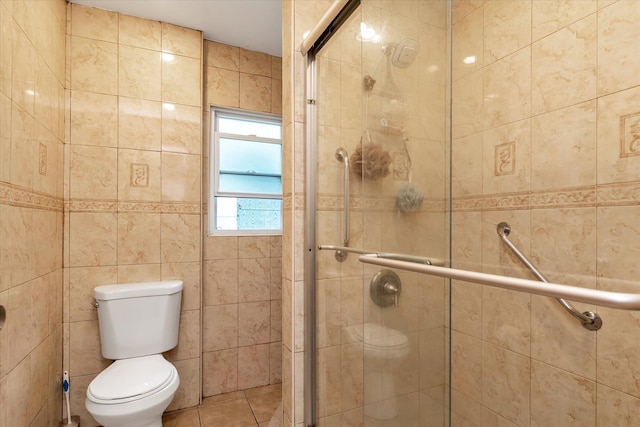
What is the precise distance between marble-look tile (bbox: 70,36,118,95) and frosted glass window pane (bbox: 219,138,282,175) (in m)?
0.77

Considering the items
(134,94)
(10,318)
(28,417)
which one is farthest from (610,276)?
(134,94)

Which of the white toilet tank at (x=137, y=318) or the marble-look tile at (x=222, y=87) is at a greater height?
the marble-look tile at (x=222, y=87)

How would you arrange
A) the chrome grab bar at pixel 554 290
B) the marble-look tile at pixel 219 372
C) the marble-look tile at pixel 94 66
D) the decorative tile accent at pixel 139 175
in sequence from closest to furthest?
the chrome grab bar at pixel 554 290 → the marble-look tile at pixel 94 66 → the decorative tile accent at pixel 139 175 → the marble-look tile at pixel 219 372

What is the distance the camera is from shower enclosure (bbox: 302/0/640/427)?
868 mm

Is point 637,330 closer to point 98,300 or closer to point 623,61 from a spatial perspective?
point 623,61

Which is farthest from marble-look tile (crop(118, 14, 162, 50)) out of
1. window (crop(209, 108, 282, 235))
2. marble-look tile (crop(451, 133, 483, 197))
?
marble-look tile (crop(451, 133, 483, 197))

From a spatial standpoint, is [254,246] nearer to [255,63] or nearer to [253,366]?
[253,366]

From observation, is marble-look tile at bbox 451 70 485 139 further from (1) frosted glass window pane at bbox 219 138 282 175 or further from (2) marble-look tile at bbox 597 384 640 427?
(1) frosted glass window pane at bbox 219 138 282 175

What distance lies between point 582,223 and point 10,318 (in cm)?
211

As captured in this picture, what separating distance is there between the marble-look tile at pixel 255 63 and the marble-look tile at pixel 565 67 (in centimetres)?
181

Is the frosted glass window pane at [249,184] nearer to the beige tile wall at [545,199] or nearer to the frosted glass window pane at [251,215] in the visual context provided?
the frosted glass window pane at [251,215]

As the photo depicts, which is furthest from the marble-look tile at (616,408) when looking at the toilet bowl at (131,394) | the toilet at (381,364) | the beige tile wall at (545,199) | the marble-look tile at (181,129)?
the marble-look tile at (181,129)

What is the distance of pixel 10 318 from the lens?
1.25 metres

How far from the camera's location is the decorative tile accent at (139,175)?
6.66ft
